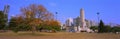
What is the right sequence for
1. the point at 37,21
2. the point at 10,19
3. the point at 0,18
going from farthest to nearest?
the point at 10,19 < the point at 0,18 < the point at 37,21

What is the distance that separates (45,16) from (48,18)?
3.18 feet

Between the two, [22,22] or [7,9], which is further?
[7,9]

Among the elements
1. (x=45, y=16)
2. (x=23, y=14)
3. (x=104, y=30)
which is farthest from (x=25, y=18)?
(x=104, y=30)

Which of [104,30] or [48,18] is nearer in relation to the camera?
[48,18]

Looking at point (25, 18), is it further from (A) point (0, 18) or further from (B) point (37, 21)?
(A) point (0, 18)

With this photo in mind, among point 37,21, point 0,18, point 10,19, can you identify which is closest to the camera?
point 37,21

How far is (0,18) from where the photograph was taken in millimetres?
86938

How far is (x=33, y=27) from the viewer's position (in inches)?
2603

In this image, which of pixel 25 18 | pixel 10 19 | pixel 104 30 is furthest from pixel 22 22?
pixel 104 30

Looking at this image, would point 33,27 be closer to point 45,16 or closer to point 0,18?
point 45,16

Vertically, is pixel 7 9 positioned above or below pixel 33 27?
above

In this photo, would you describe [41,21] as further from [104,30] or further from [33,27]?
[104,30]

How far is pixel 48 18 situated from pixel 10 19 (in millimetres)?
50396

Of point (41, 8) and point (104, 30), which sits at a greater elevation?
point (41, 8)
